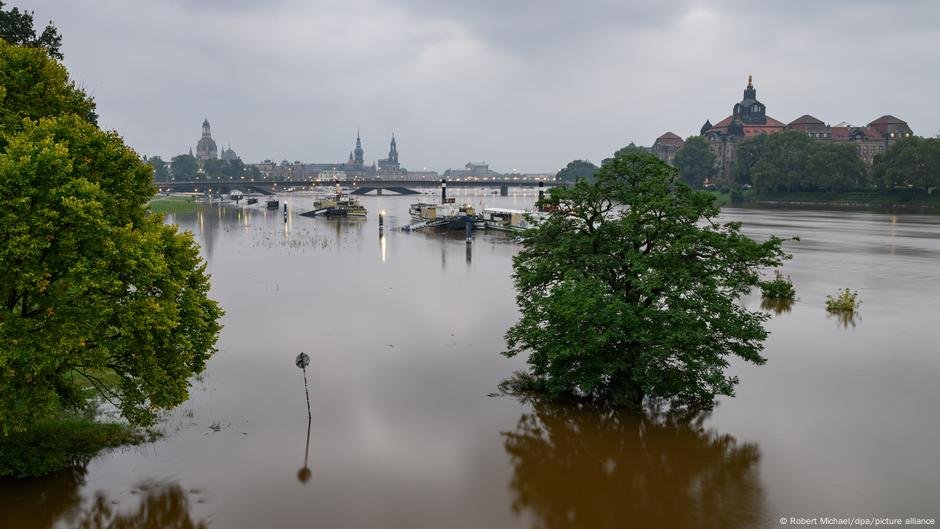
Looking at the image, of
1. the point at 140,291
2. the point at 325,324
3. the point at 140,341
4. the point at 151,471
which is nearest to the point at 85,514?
the point at 151,471

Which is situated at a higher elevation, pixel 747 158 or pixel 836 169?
pixel 747 158

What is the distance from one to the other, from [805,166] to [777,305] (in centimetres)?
12811

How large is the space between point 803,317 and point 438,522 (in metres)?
32.1

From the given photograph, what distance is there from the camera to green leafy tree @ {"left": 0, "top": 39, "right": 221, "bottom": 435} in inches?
654

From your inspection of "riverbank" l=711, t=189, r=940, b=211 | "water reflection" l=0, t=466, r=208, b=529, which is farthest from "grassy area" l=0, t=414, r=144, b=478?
"riverbank" l=711, t=189, r=940, b=211

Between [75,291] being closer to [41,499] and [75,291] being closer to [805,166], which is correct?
[41,499]

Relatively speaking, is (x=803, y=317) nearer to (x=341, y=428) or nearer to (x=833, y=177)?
(x=341, y=428)

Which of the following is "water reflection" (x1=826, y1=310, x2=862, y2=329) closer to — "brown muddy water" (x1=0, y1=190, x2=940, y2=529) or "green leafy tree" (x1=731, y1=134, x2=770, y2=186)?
"brown muddy water" (x1=0, y1=190, x2=940, y2=529)

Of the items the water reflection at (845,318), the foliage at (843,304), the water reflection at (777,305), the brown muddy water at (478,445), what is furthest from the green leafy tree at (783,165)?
the brown muddy water at (478,445)

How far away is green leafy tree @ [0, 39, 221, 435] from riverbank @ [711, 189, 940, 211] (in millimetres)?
120606

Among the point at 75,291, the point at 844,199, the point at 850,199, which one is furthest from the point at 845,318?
the point at 844,199

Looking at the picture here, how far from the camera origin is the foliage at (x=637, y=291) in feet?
76.4

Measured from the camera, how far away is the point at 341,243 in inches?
3398

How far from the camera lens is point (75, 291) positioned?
16.9 meters
